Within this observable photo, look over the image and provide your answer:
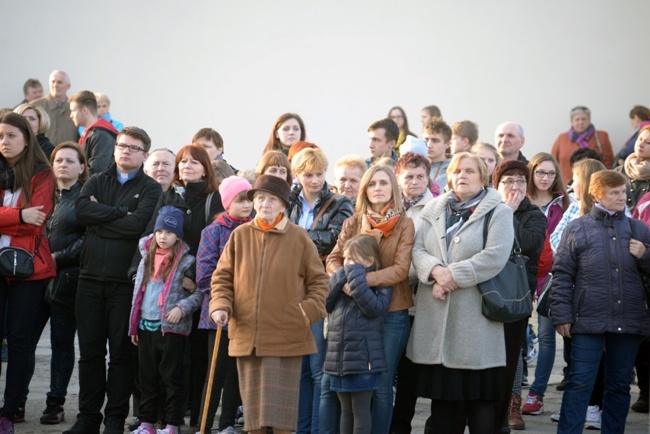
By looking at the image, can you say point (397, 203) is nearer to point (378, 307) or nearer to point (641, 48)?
point (378, 307)

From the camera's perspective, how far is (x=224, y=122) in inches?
543

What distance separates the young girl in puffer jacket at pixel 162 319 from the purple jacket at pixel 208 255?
96 mm

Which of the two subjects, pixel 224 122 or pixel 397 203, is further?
pixel 224 122

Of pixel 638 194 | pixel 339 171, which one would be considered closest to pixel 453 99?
pixel 638 194

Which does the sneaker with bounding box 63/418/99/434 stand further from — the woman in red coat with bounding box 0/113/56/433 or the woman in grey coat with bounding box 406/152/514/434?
the woman in grey coat with bounding box 406/152/514/434

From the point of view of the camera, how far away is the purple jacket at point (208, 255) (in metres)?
6.96

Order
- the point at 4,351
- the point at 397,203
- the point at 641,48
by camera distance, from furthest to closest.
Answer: the point at 641,48, the point at 4,351, the point at 397,203

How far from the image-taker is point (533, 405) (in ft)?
25.9

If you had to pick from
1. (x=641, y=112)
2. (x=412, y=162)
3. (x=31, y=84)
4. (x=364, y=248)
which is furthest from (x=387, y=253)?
(x=31, y=84)

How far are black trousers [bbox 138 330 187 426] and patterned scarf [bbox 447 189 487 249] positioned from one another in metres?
1.94

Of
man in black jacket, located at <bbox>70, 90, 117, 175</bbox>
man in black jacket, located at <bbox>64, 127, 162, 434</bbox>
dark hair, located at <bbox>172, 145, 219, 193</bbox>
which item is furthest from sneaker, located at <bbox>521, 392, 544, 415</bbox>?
man in black jacket, located at <bbox>70, 90, 117, 175</bbox>

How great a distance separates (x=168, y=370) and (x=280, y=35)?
7695 mm

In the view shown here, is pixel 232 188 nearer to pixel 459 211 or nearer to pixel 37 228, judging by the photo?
pixel 37 228

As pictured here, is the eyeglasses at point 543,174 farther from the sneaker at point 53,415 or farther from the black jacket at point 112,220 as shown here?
the sneaker at point 53,415
